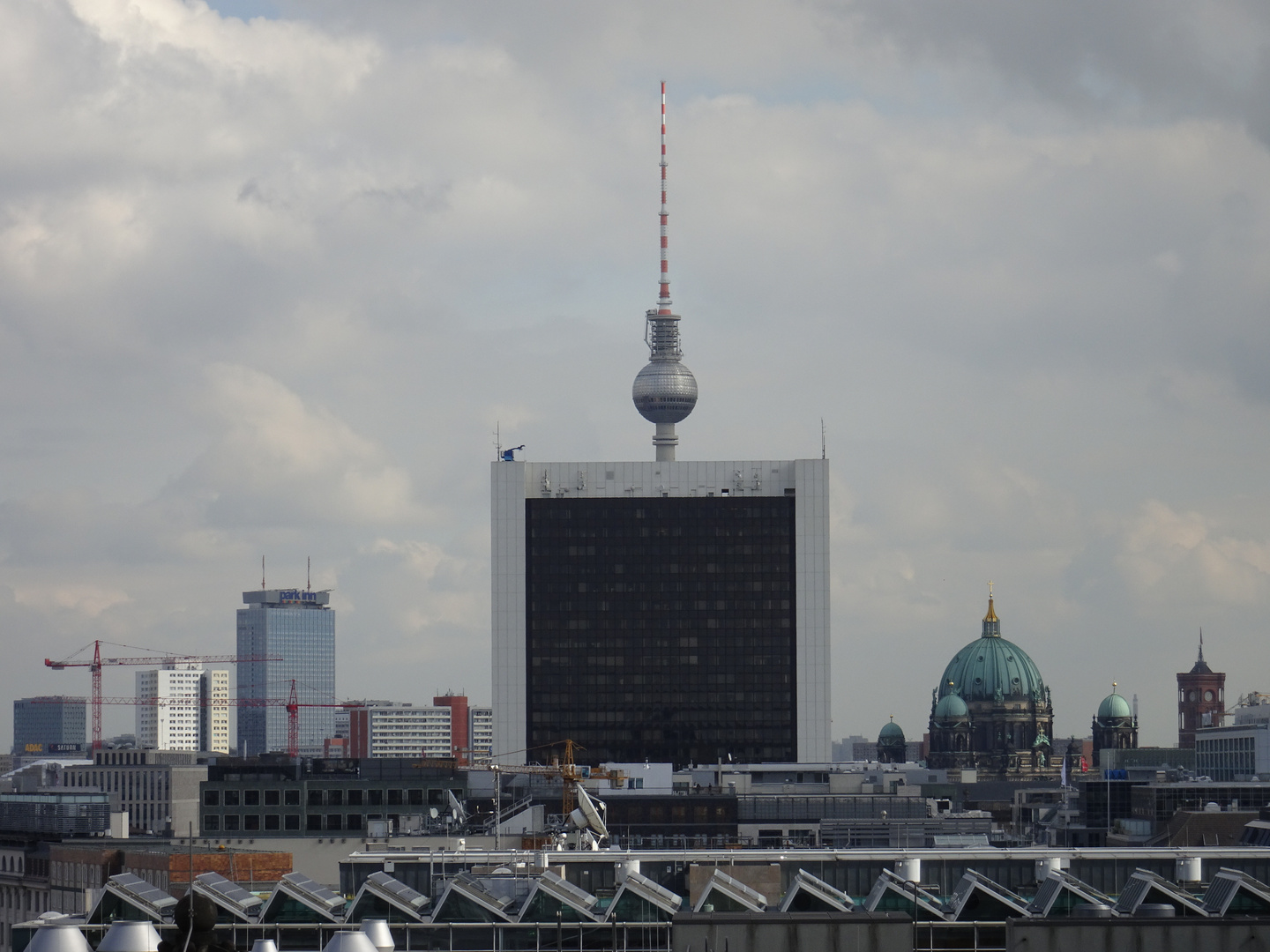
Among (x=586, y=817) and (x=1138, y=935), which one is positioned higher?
(x=586, y=817)

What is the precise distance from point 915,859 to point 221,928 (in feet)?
83.6

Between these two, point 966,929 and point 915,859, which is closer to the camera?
point 966,929

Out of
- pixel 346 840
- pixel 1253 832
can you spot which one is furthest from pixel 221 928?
pixel 346 840

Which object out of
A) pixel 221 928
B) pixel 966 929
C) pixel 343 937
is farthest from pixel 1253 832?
pixel 343 937

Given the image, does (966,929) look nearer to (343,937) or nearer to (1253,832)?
(343,937)

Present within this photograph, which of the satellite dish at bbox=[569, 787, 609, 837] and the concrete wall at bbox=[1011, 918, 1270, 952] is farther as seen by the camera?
the satellite dish at bbox=[569, 787, 609, 837]

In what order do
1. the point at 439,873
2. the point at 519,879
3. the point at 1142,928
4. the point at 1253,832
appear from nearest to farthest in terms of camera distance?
the point at 1142,928
the point at 519,879
the point at 439,873
the point at 1253,832

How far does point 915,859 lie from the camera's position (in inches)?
3652

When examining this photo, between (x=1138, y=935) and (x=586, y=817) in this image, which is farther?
(x=586, y=817)

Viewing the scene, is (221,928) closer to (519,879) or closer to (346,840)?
(519,879)

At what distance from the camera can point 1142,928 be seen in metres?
74.0

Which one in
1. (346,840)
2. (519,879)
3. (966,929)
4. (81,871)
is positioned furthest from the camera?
(346,840)

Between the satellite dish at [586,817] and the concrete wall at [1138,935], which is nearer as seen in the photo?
the concrete wall at [1138,935]

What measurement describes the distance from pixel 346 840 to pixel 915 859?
326 feet
